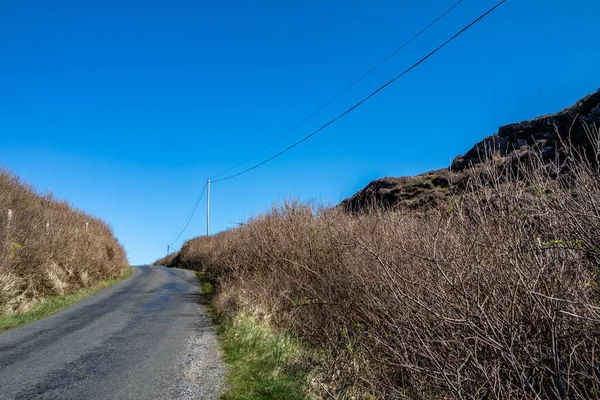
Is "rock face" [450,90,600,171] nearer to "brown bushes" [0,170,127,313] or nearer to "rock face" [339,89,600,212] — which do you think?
"rock face" [339,89,600,212]

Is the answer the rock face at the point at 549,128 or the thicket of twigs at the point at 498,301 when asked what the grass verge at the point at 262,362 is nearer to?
the thicket of twigs at the point at 498,301

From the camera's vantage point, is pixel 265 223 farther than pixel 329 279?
Yes

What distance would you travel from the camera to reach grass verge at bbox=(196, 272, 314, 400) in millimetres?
5387

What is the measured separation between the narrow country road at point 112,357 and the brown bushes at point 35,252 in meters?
2.06

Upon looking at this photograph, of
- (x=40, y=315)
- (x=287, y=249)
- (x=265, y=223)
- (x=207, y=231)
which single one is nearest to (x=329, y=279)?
(x=287, y=249)

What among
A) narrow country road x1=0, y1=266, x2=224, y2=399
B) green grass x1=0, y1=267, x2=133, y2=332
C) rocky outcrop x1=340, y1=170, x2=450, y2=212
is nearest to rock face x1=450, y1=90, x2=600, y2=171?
rocky outcrop x1=340, y1=170, x2=450, y2=212

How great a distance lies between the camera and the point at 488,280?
3.03m

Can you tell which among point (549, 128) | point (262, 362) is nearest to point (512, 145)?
point (549, 128)

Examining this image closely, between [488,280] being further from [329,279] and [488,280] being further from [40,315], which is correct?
[40,315]

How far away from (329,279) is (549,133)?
11770mm

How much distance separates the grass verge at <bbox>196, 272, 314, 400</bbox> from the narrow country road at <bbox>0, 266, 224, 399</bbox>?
0.91ft

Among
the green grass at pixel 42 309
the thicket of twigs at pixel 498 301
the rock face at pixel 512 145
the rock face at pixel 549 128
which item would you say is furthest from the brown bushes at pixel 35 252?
the rock face at pixel 549 128

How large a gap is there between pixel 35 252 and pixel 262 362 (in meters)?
11.6

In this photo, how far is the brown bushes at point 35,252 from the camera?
1209cm
